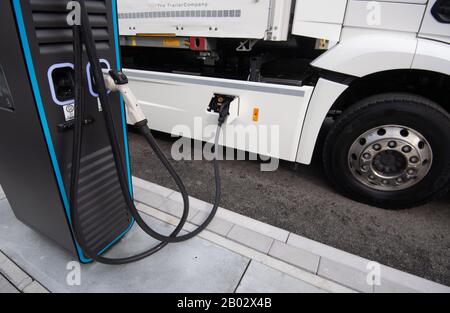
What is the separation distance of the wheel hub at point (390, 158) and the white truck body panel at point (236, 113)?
1.61ft

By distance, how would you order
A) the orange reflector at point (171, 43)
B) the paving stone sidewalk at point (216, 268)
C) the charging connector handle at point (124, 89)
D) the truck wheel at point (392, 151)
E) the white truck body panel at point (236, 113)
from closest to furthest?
the charging connector handle at point (124, 89)
the paving stone sidewalk at point (216, 268)
the truck wheel at point (392, 151)
the white truck body panel at point (236, 113)
the orange reflector at point (171, 43)

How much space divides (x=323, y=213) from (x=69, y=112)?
180 centimetres

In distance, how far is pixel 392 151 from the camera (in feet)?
6.33

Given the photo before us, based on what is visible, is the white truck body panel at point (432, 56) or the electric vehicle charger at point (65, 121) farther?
the white truck body panel at point (432, 56)

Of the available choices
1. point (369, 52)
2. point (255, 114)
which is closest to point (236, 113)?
point (255, 114)

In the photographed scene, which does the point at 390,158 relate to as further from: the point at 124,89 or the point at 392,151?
the point at 124,89

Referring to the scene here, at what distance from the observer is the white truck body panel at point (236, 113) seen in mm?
2047

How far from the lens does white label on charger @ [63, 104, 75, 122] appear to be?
1.06 metres

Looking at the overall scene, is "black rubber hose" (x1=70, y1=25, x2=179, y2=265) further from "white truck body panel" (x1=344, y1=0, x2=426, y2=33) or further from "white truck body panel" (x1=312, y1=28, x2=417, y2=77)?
"white truck body panel" (x1=344, y1=0, x2=426, y2=33)

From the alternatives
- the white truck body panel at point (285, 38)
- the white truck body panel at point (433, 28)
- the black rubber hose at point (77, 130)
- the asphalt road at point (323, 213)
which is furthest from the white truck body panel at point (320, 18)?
the black rubber hose at point (77, 130)

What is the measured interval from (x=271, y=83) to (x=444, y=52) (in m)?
1.09

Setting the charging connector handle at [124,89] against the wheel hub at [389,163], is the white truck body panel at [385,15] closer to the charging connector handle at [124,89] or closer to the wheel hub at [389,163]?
the wheel hub at [389,163]

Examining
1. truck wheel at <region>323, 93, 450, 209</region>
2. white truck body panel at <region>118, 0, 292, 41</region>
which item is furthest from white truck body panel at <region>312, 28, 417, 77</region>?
white truck body panel at <region>118, 0, 292, 41</region>
